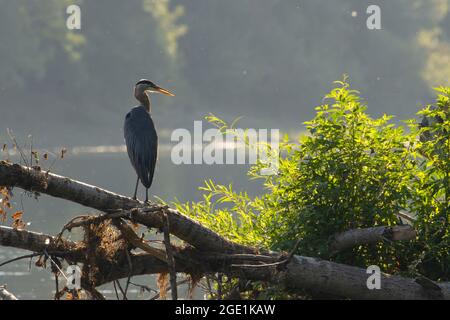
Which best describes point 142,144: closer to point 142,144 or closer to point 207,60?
point 142,144

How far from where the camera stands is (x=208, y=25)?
414ft

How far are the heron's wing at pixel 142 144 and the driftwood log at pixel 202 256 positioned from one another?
72.8 inches

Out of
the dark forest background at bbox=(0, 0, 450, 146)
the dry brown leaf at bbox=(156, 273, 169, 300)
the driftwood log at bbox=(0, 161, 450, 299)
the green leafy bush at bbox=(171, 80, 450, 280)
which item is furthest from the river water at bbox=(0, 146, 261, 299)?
the driftwood log at bbox=(0, 161, 450, 299)

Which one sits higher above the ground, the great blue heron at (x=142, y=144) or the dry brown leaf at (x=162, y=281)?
the great blue heron at (x=142, y=144)

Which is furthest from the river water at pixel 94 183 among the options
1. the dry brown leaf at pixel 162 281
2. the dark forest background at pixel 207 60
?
the dry brown leaf at pixel 162 281

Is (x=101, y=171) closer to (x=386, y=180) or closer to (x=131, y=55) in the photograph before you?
(x=131, y=55)

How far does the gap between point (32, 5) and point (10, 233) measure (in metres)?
90.4

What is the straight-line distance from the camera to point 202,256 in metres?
7.69

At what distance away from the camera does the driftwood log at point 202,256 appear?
23.3 feet

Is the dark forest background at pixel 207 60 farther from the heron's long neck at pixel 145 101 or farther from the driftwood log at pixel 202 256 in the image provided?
the driftwood log at pixel 202 256

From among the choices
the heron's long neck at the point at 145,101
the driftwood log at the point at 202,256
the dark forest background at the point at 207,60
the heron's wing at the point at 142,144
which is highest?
the dark forest background at the point at 207,60

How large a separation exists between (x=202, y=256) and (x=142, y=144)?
2.42 metres

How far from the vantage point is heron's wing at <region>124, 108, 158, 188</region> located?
31.3 feet

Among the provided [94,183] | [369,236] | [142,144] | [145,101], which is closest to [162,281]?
[369,236]
